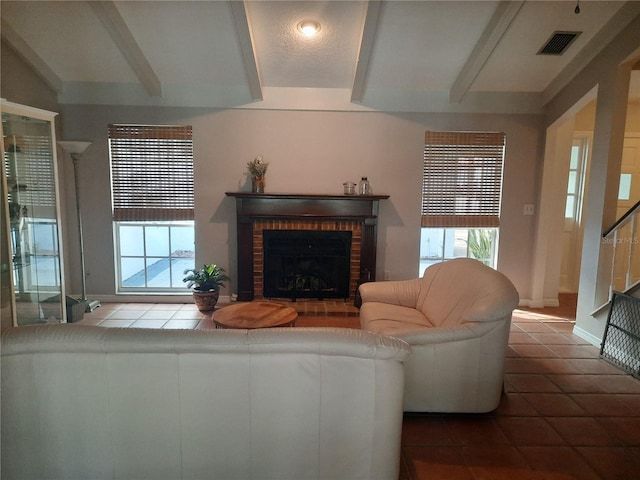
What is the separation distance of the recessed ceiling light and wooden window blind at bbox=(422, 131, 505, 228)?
1.79 metres

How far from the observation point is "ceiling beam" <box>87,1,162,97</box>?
3.18m

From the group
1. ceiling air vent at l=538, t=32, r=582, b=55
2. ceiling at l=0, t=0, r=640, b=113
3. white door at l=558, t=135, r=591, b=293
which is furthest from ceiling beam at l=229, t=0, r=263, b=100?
white door at l=558, t=135, r=591, b=293

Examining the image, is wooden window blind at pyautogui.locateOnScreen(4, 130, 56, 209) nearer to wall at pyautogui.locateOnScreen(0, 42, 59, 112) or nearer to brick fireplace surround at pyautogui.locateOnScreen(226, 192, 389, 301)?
wall at pyautogui.locateOnScreen(0, 42, 59, 112)

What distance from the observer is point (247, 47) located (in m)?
3.57

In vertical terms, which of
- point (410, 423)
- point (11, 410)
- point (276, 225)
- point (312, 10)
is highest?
point (312, 10)

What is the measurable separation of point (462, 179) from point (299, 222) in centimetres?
199

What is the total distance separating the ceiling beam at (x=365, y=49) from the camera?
3.14 m

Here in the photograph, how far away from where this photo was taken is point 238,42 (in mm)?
3605

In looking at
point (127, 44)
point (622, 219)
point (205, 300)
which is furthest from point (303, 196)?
point (622, 219)

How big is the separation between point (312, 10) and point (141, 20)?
Result: 58.1 inches

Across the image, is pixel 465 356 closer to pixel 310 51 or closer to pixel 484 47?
pixel 484 47

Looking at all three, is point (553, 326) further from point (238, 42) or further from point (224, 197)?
point (238, 42)

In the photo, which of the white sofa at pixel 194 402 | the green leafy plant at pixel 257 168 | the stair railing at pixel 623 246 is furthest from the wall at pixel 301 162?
the white sofa at pixel 194 402

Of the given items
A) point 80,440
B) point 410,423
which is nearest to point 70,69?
point 80,440
